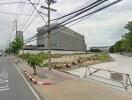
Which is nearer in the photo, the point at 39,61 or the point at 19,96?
the point at 19,96

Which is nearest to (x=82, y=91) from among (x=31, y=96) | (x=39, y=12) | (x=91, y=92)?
(x=91, y=92)

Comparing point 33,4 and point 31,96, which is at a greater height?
point 33,4

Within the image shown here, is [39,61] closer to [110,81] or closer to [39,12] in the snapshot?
[39,12]

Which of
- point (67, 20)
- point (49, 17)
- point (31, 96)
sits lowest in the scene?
point (31, 96)

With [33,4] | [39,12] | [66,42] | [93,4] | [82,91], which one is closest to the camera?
[93,4]

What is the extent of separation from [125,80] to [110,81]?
94.1 inches

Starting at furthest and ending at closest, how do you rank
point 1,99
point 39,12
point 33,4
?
point 39,12
point 33,4
point 1,99

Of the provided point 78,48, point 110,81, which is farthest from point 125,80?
point 78,48

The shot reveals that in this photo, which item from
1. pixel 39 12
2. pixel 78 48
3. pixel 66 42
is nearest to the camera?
pixel 39 12

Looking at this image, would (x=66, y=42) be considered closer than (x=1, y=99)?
No

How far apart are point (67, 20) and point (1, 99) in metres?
6.76

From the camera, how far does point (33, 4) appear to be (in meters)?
27.3

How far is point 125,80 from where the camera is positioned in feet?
57.4

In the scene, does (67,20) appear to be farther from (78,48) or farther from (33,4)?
(78,48)
